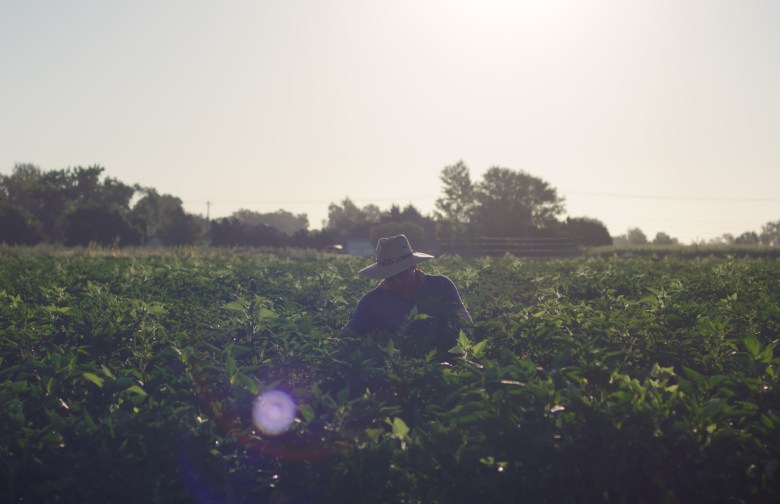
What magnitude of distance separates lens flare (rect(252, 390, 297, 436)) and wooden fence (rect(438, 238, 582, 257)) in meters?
44.2

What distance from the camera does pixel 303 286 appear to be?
11.6m

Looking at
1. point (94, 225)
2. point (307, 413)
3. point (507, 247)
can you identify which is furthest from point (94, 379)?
point (94, 225)

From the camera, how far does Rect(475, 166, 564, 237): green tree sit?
263ft

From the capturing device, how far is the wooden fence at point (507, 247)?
157 feet

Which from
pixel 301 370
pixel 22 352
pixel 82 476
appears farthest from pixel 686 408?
pixel 22 352

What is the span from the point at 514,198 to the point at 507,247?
34518mm

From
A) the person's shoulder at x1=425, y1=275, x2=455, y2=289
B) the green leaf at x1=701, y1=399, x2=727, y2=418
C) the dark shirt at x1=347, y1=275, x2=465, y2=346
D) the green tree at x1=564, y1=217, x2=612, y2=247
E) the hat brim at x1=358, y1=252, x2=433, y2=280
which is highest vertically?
the green tree at x1=564, y1=217, x2=612, y2=247

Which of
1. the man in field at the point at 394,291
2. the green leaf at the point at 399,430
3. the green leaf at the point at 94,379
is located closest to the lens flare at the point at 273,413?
the green leaf at the point at 399,430

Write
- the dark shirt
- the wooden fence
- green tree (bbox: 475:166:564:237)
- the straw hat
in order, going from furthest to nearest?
green tree (bbox: 475:166:564:237), the wooden fence, the straw hat, the dark shirt

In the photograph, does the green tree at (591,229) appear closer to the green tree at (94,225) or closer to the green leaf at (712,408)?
the green tree at (94,225)

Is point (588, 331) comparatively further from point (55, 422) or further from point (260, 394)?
point (55, 422)

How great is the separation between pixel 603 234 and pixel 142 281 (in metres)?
67.9

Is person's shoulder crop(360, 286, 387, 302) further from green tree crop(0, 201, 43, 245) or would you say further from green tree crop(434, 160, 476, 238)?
green tree crop(434, 160, 476, 238)

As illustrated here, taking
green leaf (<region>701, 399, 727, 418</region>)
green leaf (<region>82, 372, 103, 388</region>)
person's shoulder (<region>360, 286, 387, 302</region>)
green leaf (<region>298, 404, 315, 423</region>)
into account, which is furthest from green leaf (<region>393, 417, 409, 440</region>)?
person's shoulder (<region>360, 286, 387, 302</region>)
